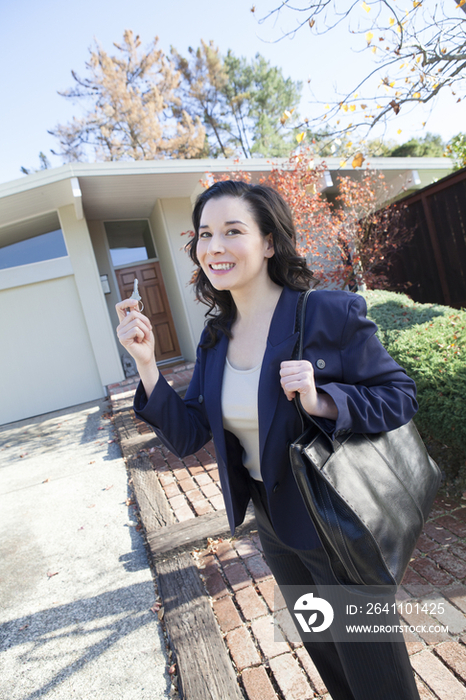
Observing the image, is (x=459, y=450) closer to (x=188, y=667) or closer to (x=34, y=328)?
(x=188, y=667)

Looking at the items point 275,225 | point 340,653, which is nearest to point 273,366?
point 275,225

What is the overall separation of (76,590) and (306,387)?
2699 millimetres

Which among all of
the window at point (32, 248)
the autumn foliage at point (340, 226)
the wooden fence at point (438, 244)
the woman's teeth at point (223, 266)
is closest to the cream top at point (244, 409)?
the woman's teeth at point (223, 266)

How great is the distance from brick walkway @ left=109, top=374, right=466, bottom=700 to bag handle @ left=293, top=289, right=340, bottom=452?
1.42 m

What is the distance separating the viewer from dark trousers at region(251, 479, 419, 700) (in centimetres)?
126

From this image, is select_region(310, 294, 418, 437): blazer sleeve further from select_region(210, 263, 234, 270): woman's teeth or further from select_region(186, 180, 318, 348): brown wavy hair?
select_region(210, 263, 234, 270): woman's teeth

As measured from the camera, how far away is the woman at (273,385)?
126cm

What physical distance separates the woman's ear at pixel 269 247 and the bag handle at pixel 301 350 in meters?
0.22

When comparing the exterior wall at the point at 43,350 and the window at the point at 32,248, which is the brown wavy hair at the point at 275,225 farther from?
the window at the point at 32,248

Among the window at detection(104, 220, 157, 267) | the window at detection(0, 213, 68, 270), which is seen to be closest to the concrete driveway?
the window at detection(0, 213, 68, 270)

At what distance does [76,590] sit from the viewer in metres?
3.00

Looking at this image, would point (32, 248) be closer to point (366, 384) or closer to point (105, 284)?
point (105, 284)

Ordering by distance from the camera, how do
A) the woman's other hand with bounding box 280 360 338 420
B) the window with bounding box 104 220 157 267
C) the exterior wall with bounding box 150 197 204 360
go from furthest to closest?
the window with bounding box 104 220 157 267 → the exterior wall with bounding box 150 197 204 360 → the woman's other hand with bounding box 280 360 338 420

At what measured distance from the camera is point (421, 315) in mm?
4863
